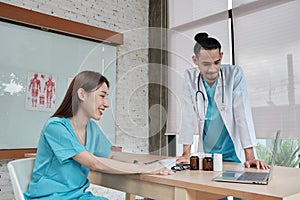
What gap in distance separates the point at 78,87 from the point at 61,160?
28 centimetres

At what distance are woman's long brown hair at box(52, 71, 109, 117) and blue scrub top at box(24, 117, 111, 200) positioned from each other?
4 centimetres

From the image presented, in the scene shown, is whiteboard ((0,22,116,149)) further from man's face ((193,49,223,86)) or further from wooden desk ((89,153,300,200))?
man's face ((193,49,223,86))

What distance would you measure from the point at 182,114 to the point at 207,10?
110 centimetres

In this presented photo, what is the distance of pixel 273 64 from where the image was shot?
7.36 ft

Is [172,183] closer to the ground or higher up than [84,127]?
closer to the ground

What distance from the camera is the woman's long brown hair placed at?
40.9 inches

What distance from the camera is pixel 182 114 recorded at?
111 cm

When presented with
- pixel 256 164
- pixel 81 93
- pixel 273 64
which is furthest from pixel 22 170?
pixel 273 64

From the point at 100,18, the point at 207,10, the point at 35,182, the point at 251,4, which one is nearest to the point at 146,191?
the point at 35,182

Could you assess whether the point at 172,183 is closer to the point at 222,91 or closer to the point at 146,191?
the point at 146,191

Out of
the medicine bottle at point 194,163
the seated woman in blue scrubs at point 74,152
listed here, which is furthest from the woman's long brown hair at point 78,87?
the medicine bottle at point 194,163

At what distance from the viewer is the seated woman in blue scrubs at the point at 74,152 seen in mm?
1099

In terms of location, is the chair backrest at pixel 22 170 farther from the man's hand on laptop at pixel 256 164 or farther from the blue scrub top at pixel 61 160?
the man's hand on laptop at pixel 256 164

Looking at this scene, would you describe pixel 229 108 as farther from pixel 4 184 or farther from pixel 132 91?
pixel 4 184
